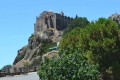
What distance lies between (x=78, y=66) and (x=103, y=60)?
11.9 meters

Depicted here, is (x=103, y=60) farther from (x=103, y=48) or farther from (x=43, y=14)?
(x=43, y=14)

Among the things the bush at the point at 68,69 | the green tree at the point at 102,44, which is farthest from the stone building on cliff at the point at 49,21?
the bush at the point at 68,69

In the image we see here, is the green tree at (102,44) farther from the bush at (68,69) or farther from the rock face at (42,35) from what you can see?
the rock face at (42,35)

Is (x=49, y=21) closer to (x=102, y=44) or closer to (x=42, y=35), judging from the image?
(x=42, y=35)

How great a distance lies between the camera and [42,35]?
156 meters

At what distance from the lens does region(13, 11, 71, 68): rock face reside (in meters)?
150

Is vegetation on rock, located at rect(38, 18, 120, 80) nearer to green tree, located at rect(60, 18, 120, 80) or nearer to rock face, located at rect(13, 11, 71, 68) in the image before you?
green tree, located at rect(60, 18, 120, 80)

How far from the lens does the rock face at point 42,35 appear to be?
150m

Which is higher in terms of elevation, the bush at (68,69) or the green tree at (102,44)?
the green tree at (102,44)

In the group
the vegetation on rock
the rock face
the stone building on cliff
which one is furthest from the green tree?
the stone building on cliff

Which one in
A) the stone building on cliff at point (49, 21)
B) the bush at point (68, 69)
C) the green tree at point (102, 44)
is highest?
the stone building on cliff at point (49, 21)

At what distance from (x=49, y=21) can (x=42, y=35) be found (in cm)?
1828

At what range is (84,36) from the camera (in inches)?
2120

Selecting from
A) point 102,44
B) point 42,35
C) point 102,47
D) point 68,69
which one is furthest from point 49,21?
point 68,69
